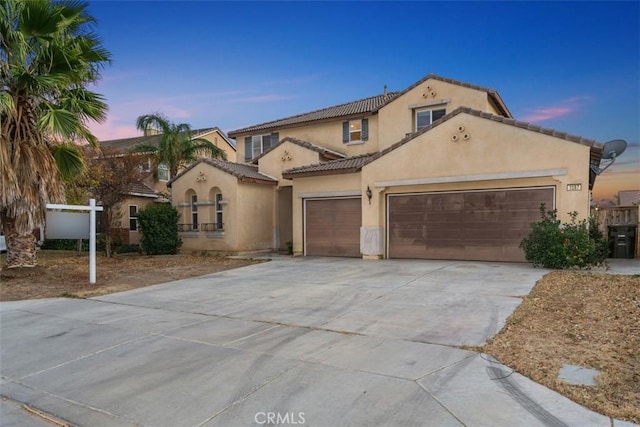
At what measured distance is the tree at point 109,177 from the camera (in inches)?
757

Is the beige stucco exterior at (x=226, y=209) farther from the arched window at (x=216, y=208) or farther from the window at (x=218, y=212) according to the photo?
the window at (x=218, y=212)

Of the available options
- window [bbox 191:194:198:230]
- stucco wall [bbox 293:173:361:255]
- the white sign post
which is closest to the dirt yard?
the white sign post

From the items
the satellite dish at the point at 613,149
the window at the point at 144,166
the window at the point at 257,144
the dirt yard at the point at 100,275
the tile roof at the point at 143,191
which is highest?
the window at the point at 257,144

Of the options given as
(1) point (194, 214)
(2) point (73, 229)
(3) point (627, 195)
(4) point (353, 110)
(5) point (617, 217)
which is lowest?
(2) point (73, 229)

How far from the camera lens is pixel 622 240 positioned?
613 inches

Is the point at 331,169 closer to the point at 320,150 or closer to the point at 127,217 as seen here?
the point at 320,150

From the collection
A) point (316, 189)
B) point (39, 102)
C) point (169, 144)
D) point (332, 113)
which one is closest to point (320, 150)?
point (316, 189)

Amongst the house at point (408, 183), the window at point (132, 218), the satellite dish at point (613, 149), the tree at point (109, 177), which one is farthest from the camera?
the window at point (132, 218)

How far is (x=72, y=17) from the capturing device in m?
11.8

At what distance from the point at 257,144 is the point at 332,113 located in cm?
533

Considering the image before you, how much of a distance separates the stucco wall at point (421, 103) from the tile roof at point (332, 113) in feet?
2.91

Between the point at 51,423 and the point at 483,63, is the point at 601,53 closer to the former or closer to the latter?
the point at 483,63

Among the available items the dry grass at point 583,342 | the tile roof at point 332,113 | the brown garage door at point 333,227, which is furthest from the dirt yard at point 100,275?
the tile roof at point 332,113

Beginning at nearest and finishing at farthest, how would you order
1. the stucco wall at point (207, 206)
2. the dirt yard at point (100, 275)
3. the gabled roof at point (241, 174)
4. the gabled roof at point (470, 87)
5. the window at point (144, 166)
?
the dirt yard at point (100, 275), the gabled roof at point (470, 87), the gabled roof at point (241, 174), the stucco wall at point (207, 206), the window at point (144, 166)
